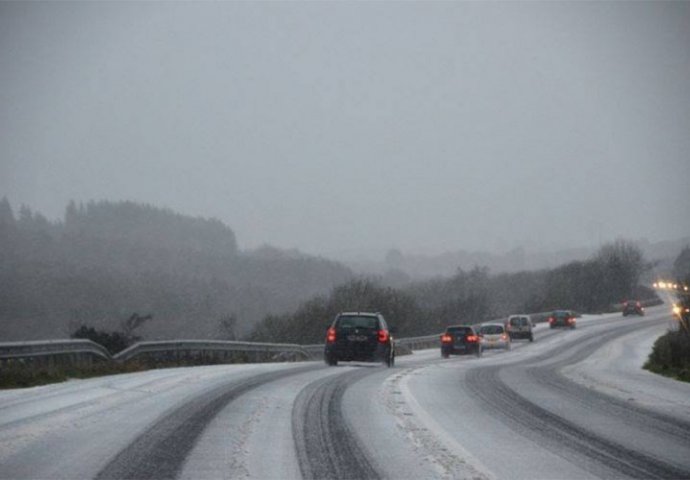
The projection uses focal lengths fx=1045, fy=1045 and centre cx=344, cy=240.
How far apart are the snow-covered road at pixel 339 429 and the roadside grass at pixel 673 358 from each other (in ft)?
22.7

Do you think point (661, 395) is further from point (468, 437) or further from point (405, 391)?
point (468, 437)

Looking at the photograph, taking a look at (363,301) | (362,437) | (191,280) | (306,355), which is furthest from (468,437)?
(191,280)

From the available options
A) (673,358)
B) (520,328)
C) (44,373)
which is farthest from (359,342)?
(520,328)

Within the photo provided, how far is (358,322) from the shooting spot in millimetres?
30891

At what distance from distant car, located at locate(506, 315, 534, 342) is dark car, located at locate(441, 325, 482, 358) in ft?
63.9

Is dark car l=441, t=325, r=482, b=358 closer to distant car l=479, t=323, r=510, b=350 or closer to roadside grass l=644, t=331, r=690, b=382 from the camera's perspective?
distant car l=479, t=323, r=510, b=350

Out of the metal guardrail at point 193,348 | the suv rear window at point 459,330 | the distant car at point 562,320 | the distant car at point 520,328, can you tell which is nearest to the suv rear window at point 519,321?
the distant car at point 520,328

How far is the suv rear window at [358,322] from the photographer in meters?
30.8

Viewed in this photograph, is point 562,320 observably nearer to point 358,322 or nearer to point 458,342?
point 458,342

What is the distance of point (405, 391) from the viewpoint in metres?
18.1

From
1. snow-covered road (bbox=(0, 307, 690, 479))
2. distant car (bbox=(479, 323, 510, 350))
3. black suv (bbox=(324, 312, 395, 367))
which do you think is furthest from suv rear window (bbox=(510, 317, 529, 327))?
snow-covered road (bbox=(0, 307, 690, 479))

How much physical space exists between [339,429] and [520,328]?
55048mm

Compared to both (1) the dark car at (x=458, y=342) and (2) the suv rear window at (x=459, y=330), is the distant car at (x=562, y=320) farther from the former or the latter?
(2) the suv rear window at (x=459, y=330)

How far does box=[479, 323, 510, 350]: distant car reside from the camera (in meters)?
55.0
